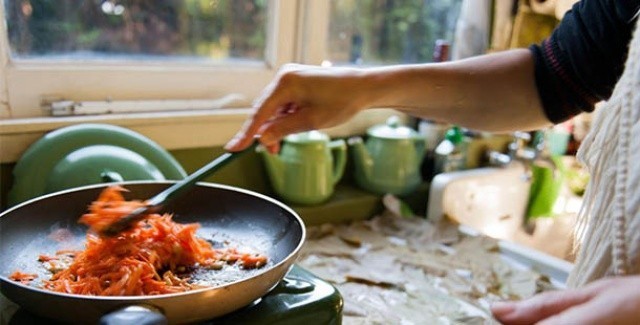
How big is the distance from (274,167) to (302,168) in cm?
6

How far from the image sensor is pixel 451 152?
1319 millimetres

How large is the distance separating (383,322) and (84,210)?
1.50 feet

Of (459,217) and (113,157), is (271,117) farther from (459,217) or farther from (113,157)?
(459,217)

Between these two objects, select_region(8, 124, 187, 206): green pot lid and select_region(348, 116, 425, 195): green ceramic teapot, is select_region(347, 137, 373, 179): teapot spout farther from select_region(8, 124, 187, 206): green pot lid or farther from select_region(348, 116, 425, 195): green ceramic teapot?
select_region(8, 124, 187, 206): green pot lid

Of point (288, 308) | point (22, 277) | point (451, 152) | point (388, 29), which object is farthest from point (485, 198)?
point (22, 277)

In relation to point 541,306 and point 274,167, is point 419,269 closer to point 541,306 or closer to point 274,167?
point 274,167

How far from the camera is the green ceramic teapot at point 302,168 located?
3.66 feet

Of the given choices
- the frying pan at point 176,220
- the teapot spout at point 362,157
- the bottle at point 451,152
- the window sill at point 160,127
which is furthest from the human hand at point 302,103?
the bottle at point 451,152

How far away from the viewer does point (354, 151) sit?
127 centimetres

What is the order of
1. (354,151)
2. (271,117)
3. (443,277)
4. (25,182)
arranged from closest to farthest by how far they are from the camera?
(271,117) → (25,182) → (443,277) → (354,151)

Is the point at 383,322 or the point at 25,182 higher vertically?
the point at 25,182

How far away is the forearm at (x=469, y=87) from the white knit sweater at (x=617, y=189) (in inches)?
8.7

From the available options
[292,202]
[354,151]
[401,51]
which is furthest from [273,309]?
[401,51]

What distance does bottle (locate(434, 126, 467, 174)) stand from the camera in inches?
51.6
